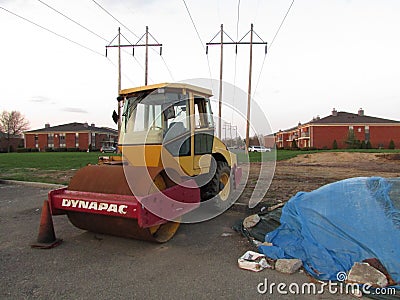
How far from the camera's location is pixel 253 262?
168 inches

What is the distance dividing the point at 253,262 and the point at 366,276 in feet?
4.40

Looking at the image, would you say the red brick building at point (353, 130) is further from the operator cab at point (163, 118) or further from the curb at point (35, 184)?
the operator cab at point (163, 118)

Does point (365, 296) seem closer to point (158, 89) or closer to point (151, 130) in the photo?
point (151, 130)

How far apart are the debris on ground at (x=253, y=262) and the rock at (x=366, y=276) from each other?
1011 millimetres

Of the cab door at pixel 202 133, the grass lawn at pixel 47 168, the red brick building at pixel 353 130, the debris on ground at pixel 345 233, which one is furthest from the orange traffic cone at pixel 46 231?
the red brick building at pixel 353 130

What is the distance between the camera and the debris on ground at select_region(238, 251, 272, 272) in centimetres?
416

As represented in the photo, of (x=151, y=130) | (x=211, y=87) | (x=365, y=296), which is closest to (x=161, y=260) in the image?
(x=151, y=130)

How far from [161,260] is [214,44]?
2248 cm

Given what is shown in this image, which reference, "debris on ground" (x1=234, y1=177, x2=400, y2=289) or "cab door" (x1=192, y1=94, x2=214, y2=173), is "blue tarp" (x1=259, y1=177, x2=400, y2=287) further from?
"cab door" (x1=192, y1=94, x2=214, y2=173)

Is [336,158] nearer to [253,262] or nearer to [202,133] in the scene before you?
[202,133]

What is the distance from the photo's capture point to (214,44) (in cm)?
2469

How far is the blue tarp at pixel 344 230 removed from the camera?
3881 mm

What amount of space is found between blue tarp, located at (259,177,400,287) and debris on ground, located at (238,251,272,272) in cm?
18

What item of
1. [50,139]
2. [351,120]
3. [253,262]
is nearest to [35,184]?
[253,262]
